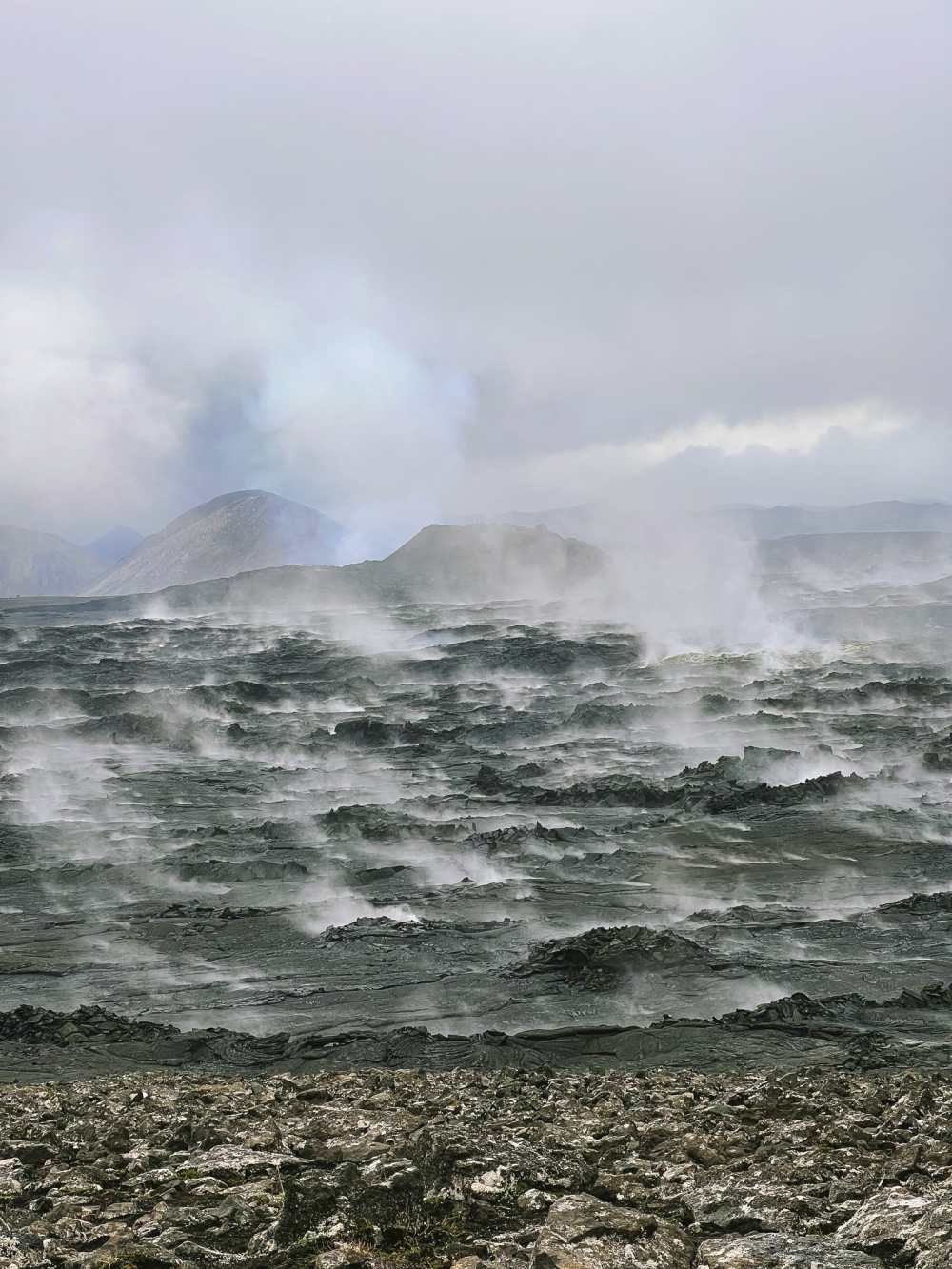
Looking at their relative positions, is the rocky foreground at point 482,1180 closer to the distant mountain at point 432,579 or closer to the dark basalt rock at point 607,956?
the dark basalt rock at point 607,956

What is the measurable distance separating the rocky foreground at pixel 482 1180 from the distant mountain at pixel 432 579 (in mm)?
122549

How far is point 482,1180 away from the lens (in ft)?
24.1

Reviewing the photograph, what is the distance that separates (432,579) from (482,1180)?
510 feet

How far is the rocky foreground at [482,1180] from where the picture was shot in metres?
5.93

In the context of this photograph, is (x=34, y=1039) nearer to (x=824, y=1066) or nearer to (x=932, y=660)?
(x=824, y=1066)

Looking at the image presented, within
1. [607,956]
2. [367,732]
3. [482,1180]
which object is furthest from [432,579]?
[482,1180]

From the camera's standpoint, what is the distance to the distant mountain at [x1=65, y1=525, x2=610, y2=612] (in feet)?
475

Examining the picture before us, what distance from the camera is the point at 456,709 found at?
63.7 m

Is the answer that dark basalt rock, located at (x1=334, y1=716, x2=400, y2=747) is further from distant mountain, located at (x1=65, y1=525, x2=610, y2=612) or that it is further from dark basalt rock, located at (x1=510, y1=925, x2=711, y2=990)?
distant mountain, located at (x1=65, y1=525, x2=610, y2=612)

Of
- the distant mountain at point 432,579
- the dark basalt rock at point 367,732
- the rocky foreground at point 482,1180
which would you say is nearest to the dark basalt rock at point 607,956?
the rocky foreground at point 482,1180

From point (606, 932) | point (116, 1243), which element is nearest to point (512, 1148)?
point (116, 1243)

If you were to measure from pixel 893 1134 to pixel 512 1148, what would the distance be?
3632 millimetres

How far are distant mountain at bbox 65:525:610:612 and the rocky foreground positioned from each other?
122549 mm

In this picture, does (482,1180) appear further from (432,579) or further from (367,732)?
(432,579)
